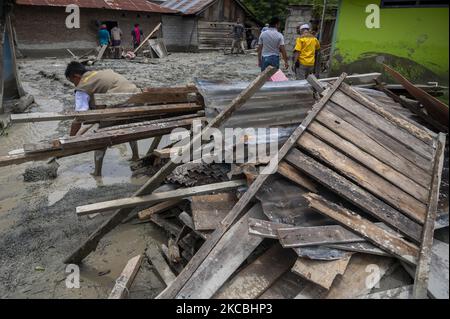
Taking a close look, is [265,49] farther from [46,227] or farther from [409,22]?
[46,227]

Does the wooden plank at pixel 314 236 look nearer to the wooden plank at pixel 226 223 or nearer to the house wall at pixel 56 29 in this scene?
the wooden plank at pixel 226 223

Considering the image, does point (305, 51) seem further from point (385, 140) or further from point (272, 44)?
point (385, 140)

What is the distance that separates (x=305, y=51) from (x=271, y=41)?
4.24 feet

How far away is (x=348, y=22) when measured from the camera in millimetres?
8953

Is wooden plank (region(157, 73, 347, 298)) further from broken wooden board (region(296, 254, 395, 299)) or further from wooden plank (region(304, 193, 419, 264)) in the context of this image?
broken wooden board (region(296, 254, 395, 299))

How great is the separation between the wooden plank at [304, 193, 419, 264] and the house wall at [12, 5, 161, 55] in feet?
65.4

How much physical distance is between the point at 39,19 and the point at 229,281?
20611mm

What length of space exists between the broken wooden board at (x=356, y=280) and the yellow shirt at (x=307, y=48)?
6.87 meters

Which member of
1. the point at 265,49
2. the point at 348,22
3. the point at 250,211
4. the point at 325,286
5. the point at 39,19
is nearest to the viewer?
the point at 325,286

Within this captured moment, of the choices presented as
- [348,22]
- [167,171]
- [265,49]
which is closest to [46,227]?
[167,171]

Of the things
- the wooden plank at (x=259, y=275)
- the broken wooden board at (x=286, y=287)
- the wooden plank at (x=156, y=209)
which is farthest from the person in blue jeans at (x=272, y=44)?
the broken wooden board at (x=286, y=287)

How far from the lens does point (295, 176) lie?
111 inches

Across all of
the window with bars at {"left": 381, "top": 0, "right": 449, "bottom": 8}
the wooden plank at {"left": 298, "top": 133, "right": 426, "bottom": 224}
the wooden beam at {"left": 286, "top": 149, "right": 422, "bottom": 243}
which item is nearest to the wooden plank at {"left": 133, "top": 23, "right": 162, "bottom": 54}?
the window with bars at {"left": 381, "top": 0, "right": 449, "bottom": 8}

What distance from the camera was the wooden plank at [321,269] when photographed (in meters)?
2.24
